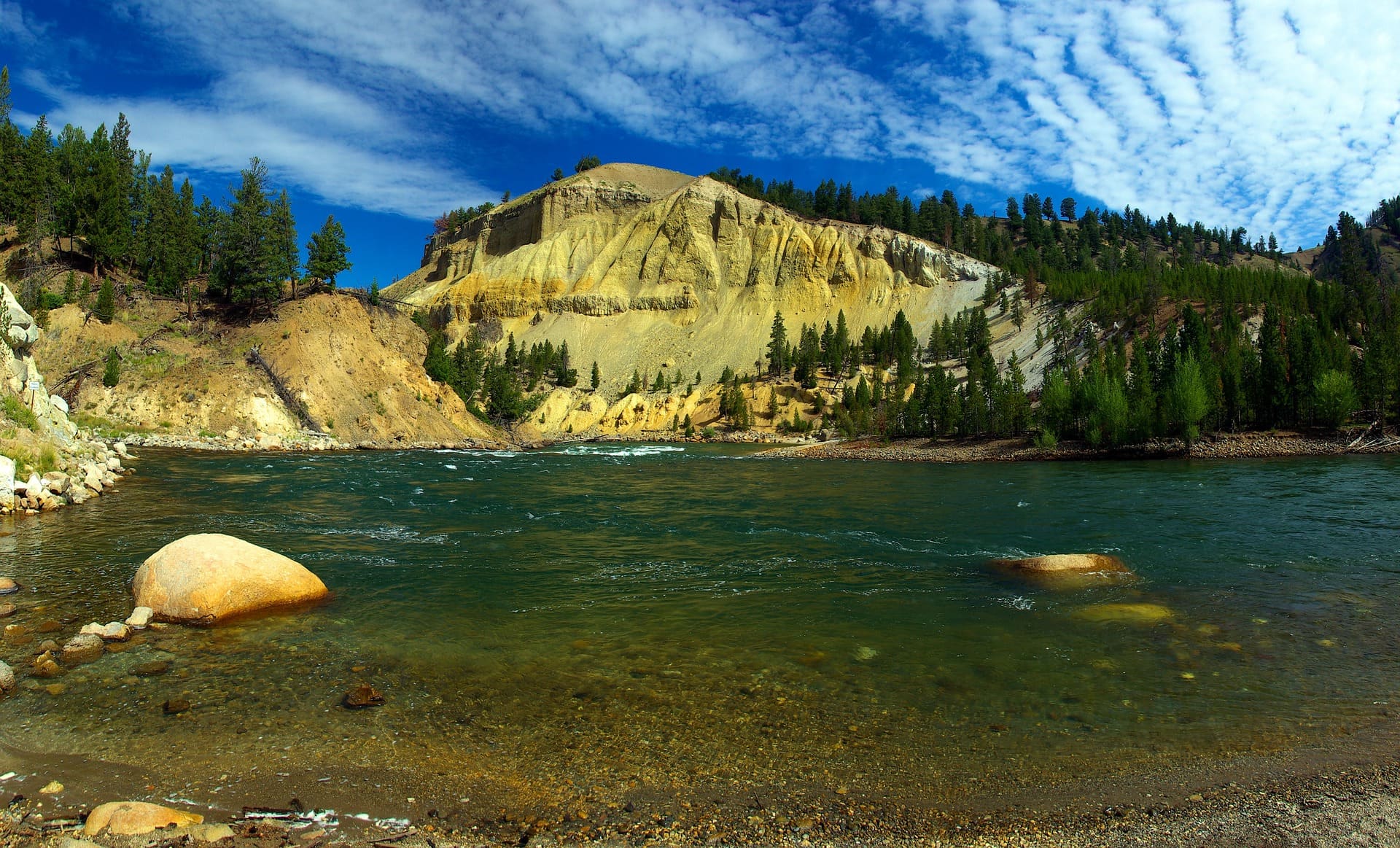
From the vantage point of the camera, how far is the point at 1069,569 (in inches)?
554

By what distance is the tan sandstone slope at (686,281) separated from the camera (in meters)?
116

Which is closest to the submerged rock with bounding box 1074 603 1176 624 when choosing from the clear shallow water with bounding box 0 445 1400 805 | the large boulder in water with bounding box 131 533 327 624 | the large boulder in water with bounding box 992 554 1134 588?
the clear shallow water with bounding box 0 445 1400 805

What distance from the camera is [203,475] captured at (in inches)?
1150

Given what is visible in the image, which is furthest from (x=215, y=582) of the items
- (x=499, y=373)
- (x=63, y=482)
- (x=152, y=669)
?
(x=499, y=373)

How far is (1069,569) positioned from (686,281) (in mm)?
113708

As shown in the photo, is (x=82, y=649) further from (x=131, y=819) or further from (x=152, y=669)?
(x=131, y=819)

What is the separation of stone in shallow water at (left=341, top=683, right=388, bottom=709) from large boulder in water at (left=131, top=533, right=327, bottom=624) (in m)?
4.11

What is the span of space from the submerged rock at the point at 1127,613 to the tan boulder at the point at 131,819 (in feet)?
37.9

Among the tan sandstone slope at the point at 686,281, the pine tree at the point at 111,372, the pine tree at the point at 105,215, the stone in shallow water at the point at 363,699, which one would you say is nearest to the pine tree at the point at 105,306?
the pine tree at the point at 111,372

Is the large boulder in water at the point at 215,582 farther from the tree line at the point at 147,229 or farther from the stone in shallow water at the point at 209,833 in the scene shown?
the tree line at the point at 147,229

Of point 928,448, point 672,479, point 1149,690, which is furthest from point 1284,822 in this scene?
point 928,448

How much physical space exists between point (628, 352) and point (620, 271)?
1914 centimetres

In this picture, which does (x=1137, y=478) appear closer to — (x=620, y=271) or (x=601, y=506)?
(x=601, y=506)

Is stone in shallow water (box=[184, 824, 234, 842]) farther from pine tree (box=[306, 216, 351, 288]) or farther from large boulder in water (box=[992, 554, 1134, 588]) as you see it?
pine tree (box=[306, 216, 351, 288])
